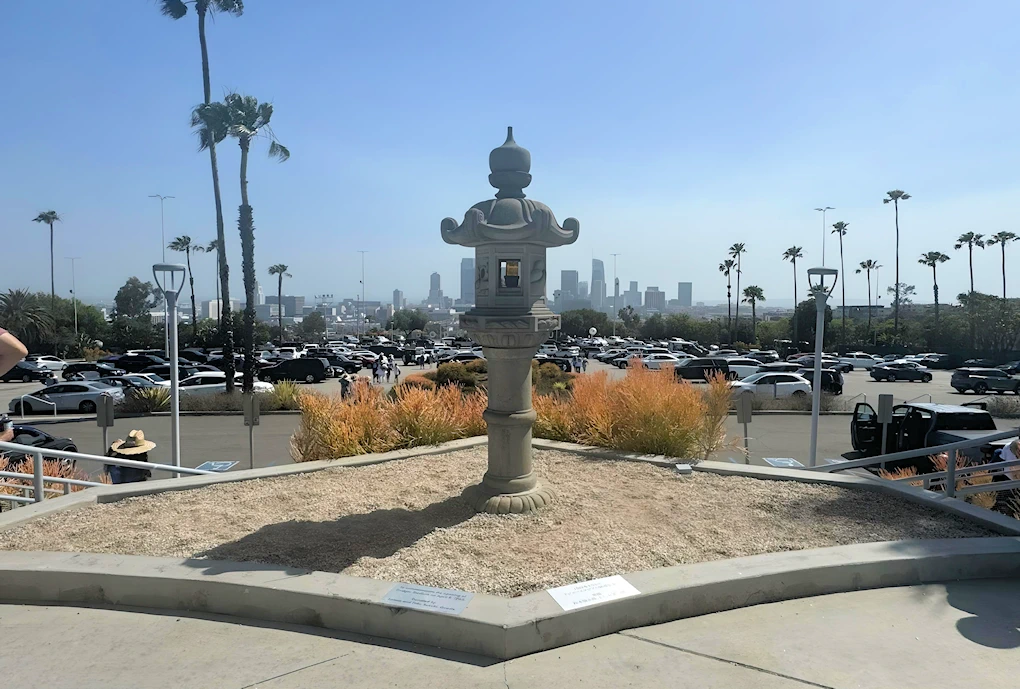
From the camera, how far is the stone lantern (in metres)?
6.21

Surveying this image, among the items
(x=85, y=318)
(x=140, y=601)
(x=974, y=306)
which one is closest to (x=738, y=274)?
(x=974, y=306)

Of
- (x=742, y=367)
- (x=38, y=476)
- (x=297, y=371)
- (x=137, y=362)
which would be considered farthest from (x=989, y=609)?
(x=137, y=362)

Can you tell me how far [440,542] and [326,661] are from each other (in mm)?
1760

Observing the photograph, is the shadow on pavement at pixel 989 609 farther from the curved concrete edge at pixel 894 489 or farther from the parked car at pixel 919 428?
the parked car at pixel 919 428

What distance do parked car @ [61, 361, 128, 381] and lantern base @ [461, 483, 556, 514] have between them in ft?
94.0

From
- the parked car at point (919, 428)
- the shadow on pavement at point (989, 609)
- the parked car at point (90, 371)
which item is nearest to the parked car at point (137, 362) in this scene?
the parked car at point (90, 371)

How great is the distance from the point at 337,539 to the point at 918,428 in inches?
437

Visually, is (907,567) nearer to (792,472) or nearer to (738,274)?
(792,472)

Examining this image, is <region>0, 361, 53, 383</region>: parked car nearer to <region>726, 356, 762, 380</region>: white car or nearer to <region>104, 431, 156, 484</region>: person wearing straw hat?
<region>104, 431, 156, 484</region>: person wearing straw hat

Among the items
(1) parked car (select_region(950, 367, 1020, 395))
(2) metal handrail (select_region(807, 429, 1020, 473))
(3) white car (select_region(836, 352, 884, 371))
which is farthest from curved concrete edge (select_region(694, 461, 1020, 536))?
(3) white car (select_region(836, 352, 884, 371))

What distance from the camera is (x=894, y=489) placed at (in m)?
6.84

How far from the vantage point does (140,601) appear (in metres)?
4.48

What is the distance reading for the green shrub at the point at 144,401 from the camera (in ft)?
68.3

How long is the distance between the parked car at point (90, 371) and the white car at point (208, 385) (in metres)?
7.08
